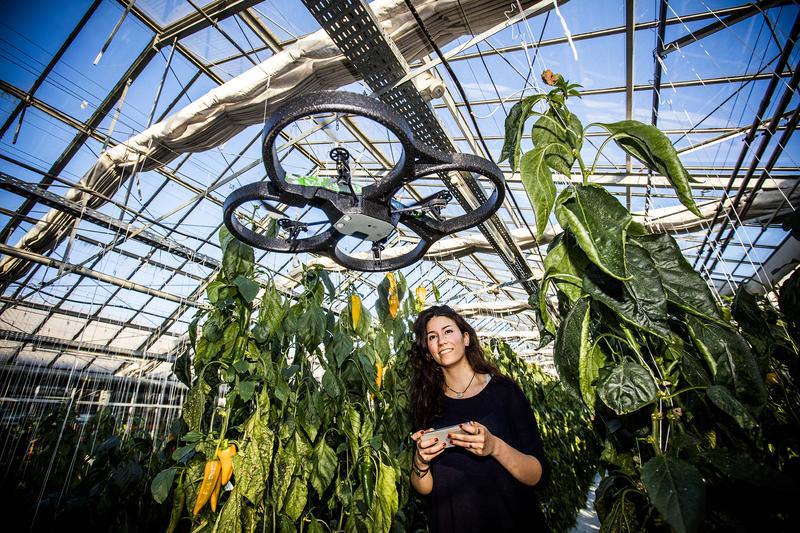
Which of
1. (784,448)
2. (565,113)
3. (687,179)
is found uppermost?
(565,113)

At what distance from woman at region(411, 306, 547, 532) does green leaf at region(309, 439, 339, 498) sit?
17.1 inches

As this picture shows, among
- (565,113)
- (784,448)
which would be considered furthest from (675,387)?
(565,113)

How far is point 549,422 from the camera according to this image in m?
4.20

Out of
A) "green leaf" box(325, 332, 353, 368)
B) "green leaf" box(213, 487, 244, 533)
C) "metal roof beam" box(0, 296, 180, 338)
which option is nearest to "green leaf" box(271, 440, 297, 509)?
"green leaf" box(213, 487, 244, 533)

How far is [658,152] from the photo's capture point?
0.68 metres

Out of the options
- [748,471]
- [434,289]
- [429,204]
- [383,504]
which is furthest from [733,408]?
[434,289]

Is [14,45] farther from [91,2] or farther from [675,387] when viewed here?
[675,387]

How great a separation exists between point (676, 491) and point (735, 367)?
0.87 feet

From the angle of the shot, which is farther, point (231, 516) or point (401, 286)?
point (401, 286)

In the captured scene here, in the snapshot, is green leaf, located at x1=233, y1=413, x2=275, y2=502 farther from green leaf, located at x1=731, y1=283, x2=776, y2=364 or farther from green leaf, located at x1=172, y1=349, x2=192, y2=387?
green leaf, located at x1=731, y1=283, x2=776, y2=364

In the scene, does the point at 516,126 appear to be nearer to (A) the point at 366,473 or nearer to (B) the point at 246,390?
(B) the point at 246,390

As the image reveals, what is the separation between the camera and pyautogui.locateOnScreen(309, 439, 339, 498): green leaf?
144cm

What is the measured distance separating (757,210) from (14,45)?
6.42 meters

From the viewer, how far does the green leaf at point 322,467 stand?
1436 mm
